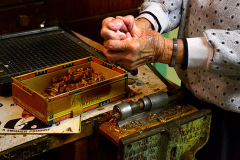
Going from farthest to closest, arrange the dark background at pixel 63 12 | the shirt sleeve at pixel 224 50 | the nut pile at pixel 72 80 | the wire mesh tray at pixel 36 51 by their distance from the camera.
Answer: the dark background at pixel 63 12, the wire mesh tray at pixel 36 51, the nut pile at pixel 72 80, the shirt sleeve at pixel 224 50

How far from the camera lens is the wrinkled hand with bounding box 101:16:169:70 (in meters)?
1.20

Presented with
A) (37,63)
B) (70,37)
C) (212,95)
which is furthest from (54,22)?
(212,95)

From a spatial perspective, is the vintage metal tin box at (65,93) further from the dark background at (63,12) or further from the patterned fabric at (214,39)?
the dark background at (63,12)

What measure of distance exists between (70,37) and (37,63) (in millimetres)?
404

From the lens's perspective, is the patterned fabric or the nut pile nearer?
the patterned fabric

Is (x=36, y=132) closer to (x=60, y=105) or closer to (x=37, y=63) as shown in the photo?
(x=60, y=105)

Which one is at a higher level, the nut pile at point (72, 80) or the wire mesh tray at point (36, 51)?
the wire mesh tray at point (36, 51)

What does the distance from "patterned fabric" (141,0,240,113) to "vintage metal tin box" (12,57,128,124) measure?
0.34 metres

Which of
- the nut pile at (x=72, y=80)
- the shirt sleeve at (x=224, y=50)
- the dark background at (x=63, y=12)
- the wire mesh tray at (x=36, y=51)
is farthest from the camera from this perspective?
the dark background at (x=63, y=12)

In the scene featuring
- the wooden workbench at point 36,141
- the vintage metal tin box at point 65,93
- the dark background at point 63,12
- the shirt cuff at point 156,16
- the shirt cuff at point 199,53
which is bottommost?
the wooden workbench at point 36,141

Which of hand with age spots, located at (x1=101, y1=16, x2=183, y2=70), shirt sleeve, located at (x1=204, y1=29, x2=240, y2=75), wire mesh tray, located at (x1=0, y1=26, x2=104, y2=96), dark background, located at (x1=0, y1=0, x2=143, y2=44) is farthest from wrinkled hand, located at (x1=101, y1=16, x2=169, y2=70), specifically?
dark background, located at (x1=0, y1=0, x2=143, y2=44)

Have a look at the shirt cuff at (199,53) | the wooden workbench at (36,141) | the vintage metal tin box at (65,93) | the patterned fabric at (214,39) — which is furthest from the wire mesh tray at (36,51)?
the shirt cuff at (199,53)

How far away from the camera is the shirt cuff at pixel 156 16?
1.47m

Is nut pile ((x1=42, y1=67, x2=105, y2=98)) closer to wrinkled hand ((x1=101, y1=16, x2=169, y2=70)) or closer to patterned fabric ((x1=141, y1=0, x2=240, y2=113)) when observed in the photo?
wrinkled hand ((x1=101, y1=16, x2=169, y2=70))
